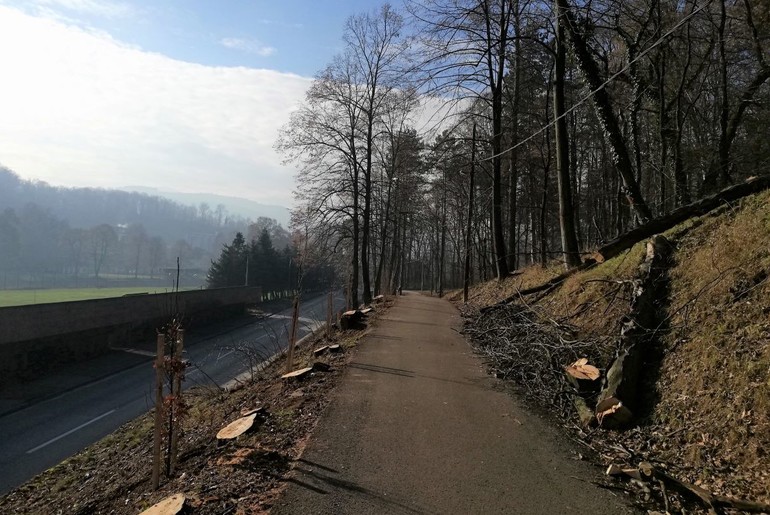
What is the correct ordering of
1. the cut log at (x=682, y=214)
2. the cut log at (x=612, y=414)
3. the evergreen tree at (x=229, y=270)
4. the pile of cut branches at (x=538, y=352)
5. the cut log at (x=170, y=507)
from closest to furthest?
the cut log at (x=170, y=507) < the cut log at (x=612, y=414) < the pile of cut branches at (x=538, y=352) < the cut log at (x=682, y=214) < the evergreen tree at (x=229, y=270)

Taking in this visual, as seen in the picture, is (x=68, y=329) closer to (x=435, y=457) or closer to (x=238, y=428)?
(x=238, y=428)

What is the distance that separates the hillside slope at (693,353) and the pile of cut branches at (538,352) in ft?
0.08

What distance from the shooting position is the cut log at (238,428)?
6132mm

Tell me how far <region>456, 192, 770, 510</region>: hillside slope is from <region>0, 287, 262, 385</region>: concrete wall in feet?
49.9

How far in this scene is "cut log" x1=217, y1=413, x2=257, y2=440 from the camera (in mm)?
6132

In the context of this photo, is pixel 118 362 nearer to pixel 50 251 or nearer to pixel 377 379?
pixel 377 379

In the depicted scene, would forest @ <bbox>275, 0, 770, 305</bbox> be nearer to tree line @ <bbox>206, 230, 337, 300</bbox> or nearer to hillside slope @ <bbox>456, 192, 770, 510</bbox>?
hillside slope @ <bbox>456, 192, 770, 510</bbox>

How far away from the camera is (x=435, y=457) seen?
17.1ft

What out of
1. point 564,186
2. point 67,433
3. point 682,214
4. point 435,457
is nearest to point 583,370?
point 435,457

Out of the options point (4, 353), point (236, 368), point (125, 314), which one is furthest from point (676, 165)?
point (125, 314)

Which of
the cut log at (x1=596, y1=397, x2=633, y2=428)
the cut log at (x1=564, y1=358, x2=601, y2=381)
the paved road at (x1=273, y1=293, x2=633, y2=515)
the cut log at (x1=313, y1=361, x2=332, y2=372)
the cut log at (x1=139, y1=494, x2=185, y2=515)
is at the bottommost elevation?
the cut log at (x1=139, y1=494, x2=185, y2=515)

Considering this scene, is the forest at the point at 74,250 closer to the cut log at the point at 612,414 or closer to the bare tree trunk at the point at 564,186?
the bare tree trunk at the point at 564,186

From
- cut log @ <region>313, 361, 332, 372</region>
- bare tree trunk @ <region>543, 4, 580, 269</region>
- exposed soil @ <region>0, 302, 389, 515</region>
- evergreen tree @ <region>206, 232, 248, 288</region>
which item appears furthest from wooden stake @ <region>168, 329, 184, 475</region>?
evergreen tree @ <region>206, 232, 248, 288</region>

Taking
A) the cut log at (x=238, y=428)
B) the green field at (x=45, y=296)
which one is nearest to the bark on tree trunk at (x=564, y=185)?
the cut log at (x=238, y=428)
